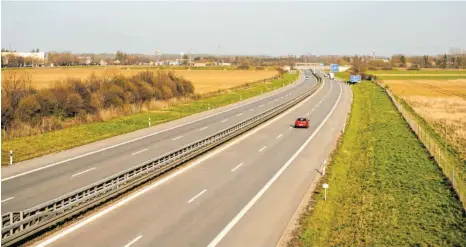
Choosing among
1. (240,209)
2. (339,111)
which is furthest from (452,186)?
(339,111)

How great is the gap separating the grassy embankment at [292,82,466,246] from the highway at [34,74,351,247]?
53.1 inches

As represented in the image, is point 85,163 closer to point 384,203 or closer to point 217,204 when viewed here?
A: point 217,204

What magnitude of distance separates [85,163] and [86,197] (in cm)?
1033

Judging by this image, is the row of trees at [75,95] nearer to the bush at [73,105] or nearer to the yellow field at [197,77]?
the bush at [73,105]

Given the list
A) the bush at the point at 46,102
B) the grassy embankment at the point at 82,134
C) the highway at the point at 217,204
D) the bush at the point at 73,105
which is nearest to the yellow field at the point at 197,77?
the grassy embankment at the point at 82,134

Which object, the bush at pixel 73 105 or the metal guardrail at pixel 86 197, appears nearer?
the metal guardrail at pixel 86 197

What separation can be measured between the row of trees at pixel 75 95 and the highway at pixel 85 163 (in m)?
9.72

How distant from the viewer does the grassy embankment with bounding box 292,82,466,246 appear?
17.2m

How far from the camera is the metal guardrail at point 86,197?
51.1 ft

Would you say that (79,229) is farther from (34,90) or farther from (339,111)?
(339,111)

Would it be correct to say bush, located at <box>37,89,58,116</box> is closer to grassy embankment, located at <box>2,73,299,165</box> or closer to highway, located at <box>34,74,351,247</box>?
grassy embankment, located at <box>2,73,299,165</box>

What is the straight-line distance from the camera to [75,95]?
49.5 m

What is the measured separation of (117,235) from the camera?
55.0 feet

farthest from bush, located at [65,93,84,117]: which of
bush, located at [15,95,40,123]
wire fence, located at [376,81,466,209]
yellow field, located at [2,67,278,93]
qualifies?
yellow field, located at [2,67,278,93]
